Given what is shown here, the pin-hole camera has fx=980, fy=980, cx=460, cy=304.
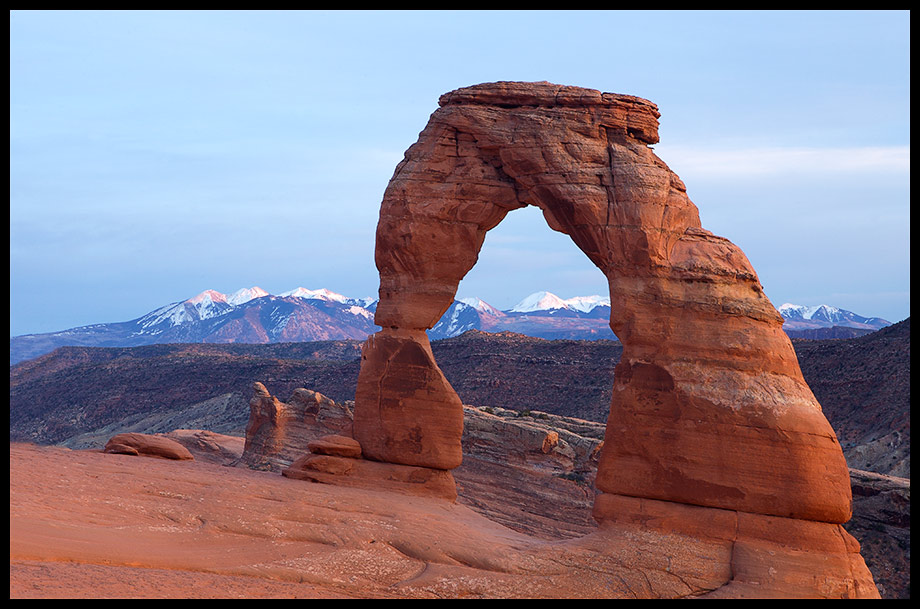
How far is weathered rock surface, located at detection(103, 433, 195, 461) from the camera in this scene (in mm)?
24453

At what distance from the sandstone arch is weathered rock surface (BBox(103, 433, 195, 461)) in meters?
4.73

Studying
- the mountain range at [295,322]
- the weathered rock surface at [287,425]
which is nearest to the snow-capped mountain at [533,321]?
the mountain range at [295,322]

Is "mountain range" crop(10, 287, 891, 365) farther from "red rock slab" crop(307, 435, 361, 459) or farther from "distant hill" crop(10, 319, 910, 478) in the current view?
"red rock slab" crop(307, 435, 361, 459)

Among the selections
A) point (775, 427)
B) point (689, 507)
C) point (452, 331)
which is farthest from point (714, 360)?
point (452, 331)

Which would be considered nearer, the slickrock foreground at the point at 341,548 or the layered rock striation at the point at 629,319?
the slickrock foreground at the point at 341,548

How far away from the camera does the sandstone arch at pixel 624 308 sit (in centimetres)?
1870

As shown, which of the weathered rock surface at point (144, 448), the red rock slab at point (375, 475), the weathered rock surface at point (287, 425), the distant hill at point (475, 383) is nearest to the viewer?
the red rock slab at point (375, 475)

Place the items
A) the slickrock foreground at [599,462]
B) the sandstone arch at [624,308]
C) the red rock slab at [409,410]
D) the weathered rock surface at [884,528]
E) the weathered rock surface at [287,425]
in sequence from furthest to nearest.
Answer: the weathered rock surface at [287,425] < the weathered rock surface at [884,528] < the red rock slab at [409,410] < the sandstone arch at [624,308] < the slickrock foreground at [599,462]

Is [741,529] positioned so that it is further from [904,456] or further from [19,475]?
[904,456]

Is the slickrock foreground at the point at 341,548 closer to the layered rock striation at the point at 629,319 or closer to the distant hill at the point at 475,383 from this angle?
the layered rock striation at the point at 629,319

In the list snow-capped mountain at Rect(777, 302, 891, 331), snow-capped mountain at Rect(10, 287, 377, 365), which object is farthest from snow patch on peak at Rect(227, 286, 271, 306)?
snow-capped mountain at Rect(777, 302, 891, 331)

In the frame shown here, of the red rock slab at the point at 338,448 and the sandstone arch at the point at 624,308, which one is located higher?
the sandstone arch at the point at 624,308

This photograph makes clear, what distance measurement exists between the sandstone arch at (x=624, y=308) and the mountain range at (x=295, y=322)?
102m
